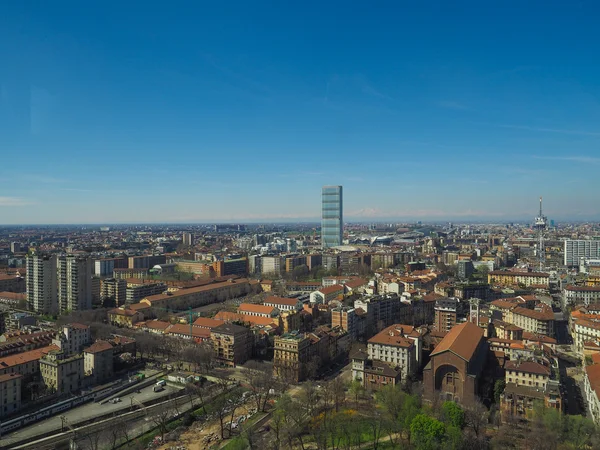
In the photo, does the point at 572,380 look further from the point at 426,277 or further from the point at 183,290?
the point at 183,290

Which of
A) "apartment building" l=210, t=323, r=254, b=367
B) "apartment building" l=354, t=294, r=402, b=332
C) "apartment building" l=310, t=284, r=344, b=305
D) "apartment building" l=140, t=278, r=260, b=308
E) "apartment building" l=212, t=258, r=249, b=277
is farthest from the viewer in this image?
"apartment building" l=212, t=258, r=249, b=277

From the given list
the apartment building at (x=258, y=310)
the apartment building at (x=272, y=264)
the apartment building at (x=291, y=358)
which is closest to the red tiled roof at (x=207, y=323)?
the apartment building at (x=258, y=310)

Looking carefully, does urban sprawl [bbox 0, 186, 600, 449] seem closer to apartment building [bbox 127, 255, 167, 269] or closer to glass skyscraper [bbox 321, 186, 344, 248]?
apartment building [bbox 127, 255, 167, 269]

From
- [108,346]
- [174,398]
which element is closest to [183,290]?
[108,346]

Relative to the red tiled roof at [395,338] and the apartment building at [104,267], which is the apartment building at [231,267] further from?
the red tiled roof at [395,338]

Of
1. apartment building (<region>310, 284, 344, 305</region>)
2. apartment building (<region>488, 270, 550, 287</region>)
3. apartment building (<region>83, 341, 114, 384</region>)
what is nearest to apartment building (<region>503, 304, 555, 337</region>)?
apartment building (<region>310, 284, 344, 305</region>)

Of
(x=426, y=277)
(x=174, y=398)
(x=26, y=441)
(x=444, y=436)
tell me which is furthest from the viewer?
(x=426, y=277)

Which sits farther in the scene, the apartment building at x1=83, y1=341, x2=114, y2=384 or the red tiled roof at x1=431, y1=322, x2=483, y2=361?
the apartment building at x1=83, y1=341, x2=114, y2=384
